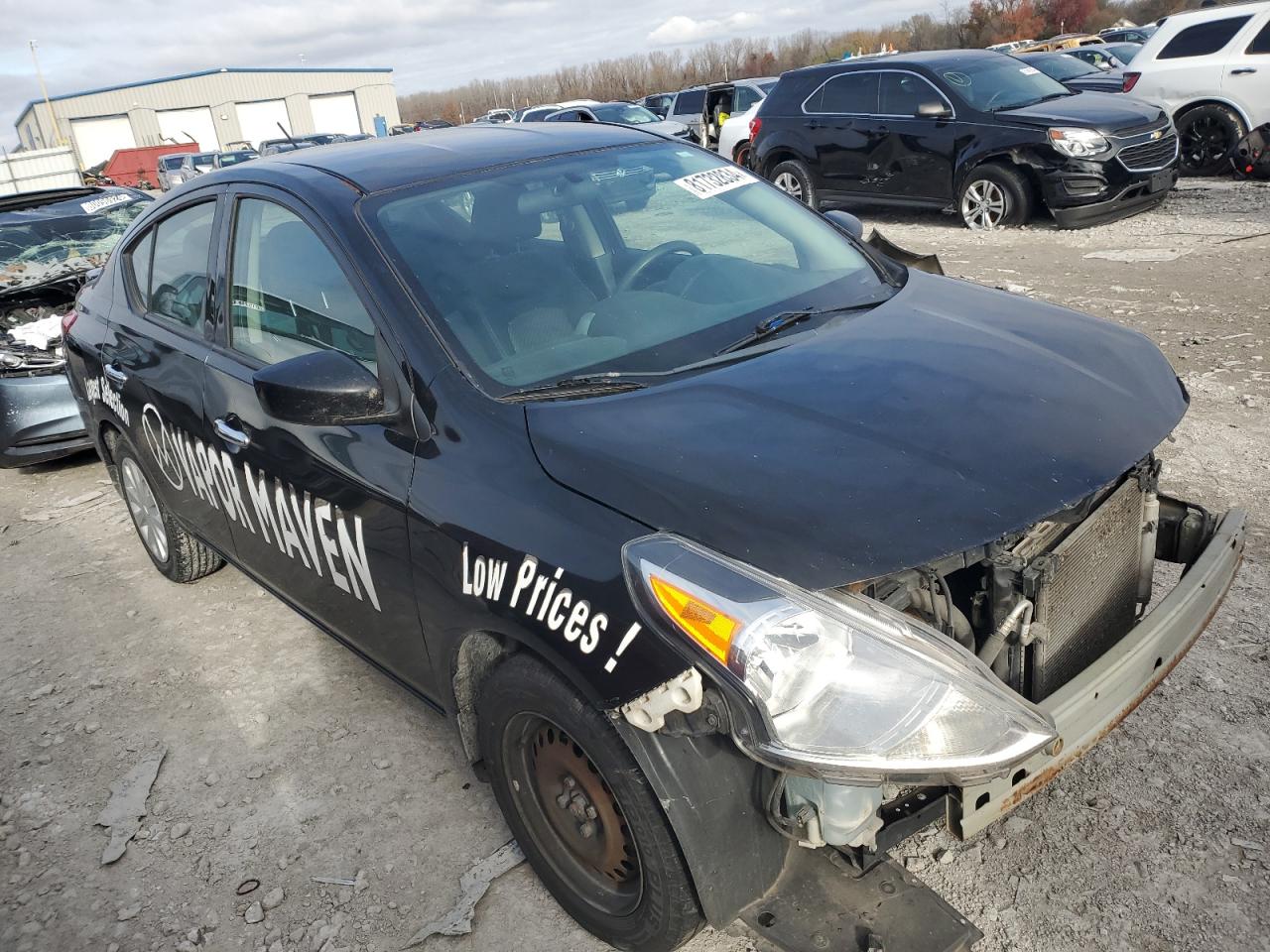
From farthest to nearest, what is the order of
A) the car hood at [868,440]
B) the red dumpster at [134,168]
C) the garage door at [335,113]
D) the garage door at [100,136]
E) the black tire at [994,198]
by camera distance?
the garage door at [335,113], the garage door at [100,136], the red dumpster at [134,168], the black tire at [994,198], the car hood at [868,440]

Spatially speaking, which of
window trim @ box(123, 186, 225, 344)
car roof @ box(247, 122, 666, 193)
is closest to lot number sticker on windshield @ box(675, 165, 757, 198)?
car roof @ box(247, 122, 666, 193)

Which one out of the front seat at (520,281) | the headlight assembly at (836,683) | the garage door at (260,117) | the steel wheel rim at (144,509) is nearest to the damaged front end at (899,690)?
the headlight assembly at (836,683)

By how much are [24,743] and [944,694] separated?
3182 millimetres

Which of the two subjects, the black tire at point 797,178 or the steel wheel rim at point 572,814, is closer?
the steel wheel rim at point 572,814

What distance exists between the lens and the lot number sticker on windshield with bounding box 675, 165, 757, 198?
3.32 metres

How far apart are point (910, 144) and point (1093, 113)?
5.76 ft

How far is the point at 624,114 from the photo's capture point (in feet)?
63.7

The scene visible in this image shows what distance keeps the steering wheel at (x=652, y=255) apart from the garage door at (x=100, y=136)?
6472 centimetres

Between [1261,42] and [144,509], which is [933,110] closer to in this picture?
[1261,42]

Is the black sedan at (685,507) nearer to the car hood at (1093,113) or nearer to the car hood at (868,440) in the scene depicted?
the car hood at (868,440)

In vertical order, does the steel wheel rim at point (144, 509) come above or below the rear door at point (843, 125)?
below

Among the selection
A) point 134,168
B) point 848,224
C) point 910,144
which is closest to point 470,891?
point 848,224

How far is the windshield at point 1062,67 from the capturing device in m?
13.9

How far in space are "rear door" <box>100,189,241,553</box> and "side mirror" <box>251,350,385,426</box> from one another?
0.94 meters
